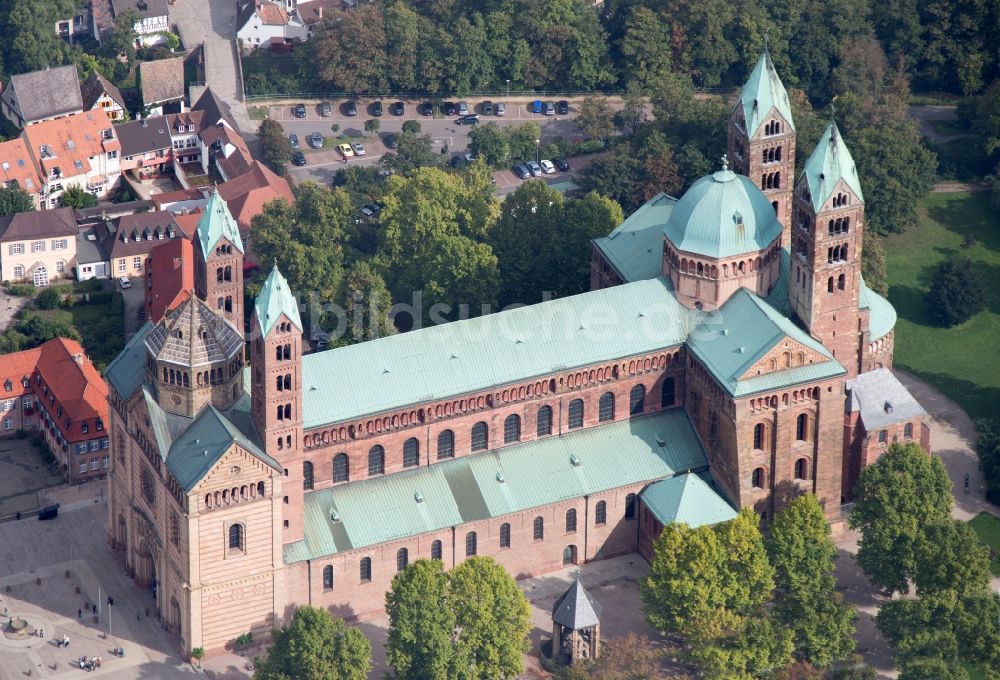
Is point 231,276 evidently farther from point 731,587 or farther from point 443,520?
point 731,587

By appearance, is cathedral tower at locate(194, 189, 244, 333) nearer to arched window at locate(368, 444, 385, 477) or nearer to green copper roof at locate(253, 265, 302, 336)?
green copper roof at locate(253, 265, 302, 336)

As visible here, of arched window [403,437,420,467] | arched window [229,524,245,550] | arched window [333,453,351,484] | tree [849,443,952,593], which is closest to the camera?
arched window [229,524,245,550]

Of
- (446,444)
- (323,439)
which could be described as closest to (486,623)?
(446,444)

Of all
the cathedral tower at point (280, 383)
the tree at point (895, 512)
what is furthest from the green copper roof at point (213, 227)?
the tree at point (895, 512)

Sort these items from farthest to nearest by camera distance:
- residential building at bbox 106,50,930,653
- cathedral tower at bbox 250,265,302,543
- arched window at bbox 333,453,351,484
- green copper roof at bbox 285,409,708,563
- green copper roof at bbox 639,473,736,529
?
green copper roof at bbox 639,473,736,529, arched window at bbox 333,453,351,484, green copper roof at bbox 285,409,708,563, residential building at bbox 106,50,930,653, cathedral tower at bbox 250,265,302,543

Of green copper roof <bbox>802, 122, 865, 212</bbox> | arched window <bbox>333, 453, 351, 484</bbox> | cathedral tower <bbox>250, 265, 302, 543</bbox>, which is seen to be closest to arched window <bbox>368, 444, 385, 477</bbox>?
arched window <bbox>333, 453, 351, 484</bbox>

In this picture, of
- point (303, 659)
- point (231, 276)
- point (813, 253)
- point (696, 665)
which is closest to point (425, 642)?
point (303, 659)

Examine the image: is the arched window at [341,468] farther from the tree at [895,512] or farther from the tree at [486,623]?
the tree at [895,512]

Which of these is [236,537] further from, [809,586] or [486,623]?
[809,586]
